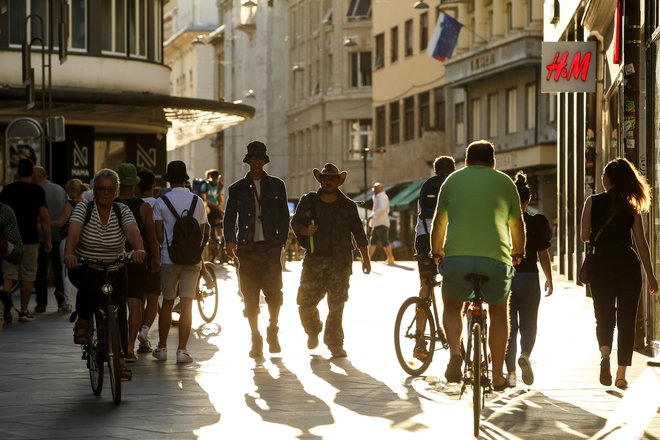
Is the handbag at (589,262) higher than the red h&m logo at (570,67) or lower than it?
lower

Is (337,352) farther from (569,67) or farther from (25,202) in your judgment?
(569,67)

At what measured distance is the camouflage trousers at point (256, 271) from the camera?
1556 centimetres

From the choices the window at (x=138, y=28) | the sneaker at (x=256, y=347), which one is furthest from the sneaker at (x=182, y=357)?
the window at (x=138, y=28)

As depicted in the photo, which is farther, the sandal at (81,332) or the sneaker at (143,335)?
the sneaker at (143,335)

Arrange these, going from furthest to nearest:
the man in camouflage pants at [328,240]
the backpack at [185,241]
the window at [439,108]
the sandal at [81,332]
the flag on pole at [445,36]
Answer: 1. the window at [439,108]
2. the flag on pole at [445,36]
3. the man in camouflage pants at [328,240]
4. the backpack at [185,241]
5. the sandal at [81,332]

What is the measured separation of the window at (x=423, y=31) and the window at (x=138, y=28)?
71.4ft

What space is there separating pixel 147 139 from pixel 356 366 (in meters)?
29.2

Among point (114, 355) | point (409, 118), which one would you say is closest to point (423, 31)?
point (409, 118)

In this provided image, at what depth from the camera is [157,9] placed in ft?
142

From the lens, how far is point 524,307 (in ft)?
42.7

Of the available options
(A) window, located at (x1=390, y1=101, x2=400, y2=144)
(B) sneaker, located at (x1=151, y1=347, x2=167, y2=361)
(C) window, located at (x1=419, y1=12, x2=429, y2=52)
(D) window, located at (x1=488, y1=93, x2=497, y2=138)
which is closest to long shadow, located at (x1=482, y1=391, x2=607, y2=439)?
(B) sneaker, located at (x1=151, y1=347, x2=167, y2=361)

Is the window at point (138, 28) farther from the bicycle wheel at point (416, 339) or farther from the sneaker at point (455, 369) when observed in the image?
the sneaker at point (455, 369)

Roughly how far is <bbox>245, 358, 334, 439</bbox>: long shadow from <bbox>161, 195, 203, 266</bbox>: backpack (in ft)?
4.92

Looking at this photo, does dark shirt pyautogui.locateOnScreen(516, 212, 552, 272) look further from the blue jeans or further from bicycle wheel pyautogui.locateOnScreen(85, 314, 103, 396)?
bicycle wheel pyautogui.locateOnScreen(85, 314, 103, 396)
